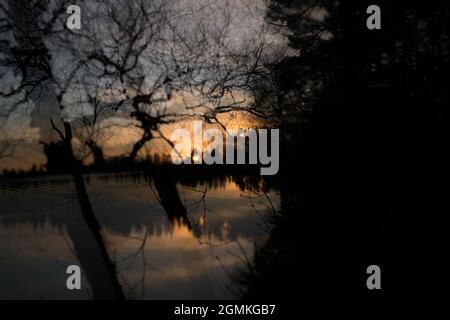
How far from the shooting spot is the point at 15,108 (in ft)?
27.1

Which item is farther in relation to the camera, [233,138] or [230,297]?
[233,138]

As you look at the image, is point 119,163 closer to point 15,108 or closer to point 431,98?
point 15,108

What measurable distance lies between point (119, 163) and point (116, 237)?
1.53 m

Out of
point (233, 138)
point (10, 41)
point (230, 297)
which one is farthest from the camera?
point (233, 138)

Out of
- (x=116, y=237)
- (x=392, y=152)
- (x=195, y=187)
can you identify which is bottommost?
(x=116, y=237)

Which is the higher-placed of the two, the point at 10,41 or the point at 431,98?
the point at 10,41
